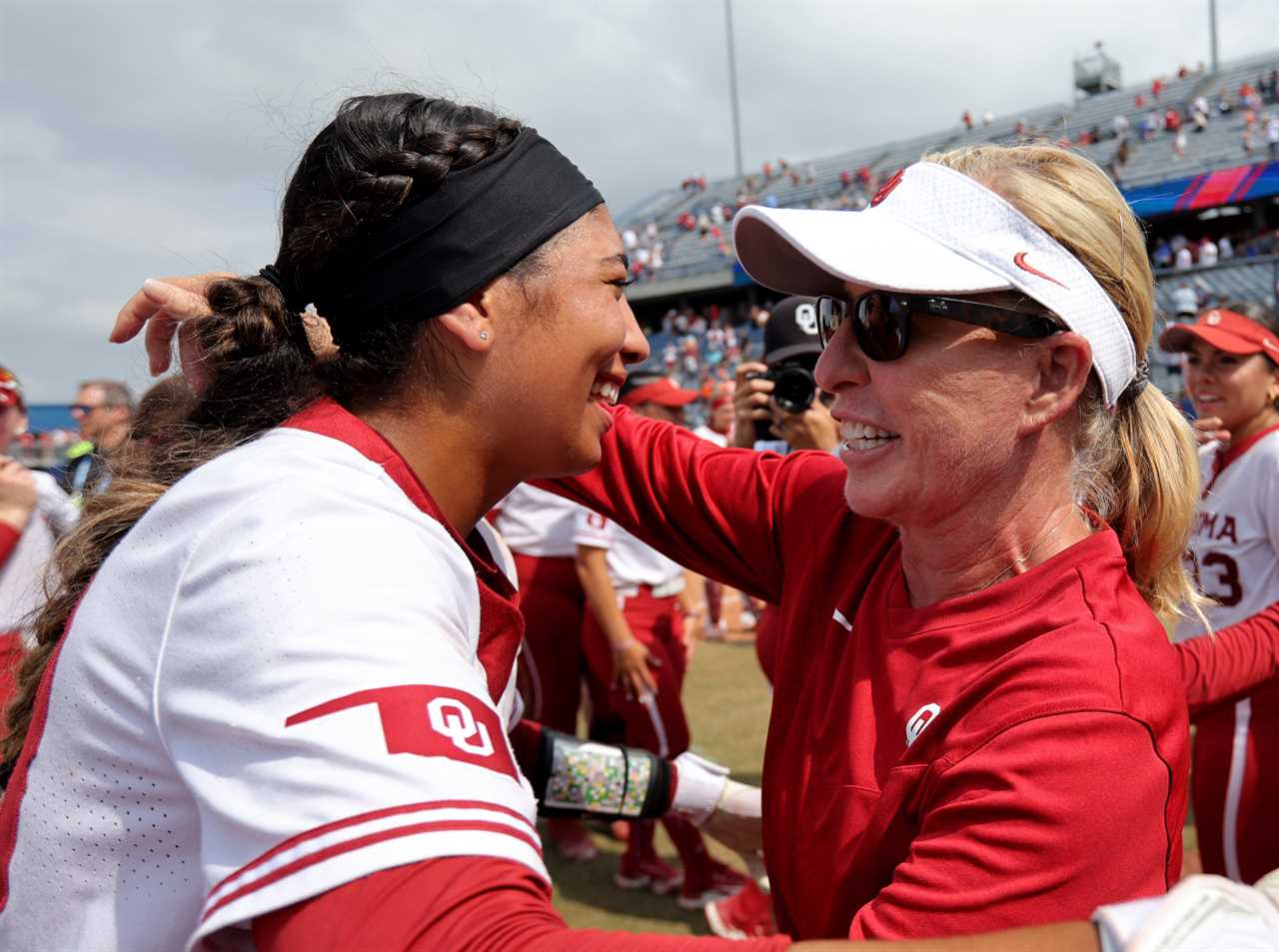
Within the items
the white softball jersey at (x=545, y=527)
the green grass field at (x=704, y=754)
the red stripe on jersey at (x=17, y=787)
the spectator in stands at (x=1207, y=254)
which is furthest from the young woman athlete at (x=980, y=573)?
the spectator in stands at (x=1207, y=254)

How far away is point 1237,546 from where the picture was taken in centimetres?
360

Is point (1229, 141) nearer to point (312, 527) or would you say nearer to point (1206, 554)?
point (1206, 554)

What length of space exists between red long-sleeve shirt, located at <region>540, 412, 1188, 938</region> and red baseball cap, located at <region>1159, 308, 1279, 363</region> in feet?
8.82

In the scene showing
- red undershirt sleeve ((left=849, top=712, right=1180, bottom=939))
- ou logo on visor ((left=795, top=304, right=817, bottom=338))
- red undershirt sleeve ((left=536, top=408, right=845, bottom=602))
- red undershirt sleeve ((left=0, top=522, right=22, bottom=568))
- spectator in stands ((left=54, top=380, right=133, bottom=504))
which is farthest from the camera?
ou logo on visor ((left=795, top=304, right=817, bottom=338))

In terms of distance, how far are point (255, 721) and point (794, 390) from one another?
287 centimetres

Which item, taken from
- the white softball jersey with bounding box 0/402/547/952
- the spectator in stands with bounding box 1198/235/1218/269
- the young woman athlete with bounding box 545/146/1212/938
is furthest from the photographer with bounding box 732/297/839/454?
the spectator in stands with bounding box 1198/235/1218/269

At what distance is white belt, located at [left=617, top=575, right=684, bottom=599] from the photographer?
187 inches

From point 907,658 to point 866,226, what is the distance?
27.0 inches

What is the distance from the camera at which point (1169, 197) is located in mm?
2312

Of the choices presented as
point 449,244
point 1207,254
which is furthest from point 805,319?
point 1207,254

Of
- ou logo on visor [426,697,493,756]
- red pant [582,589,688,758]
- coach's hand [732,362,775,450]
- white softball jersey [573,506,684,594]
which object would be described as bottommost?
red pant [582,589,688,758]

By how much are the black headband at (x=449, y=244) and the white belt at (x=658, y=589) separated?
3355mm

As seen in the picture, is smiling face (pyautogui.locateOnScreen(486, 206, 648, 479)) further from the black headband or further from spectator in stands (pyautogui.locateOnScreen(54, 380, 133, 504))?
spectator in stands (pyautogui.locateOnScreen(54, 380, 133, 504))

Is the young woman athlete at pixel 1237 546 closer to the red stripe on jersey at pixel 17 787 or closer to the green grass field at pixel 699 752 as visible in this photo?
the green grass field at pixel 699 752
